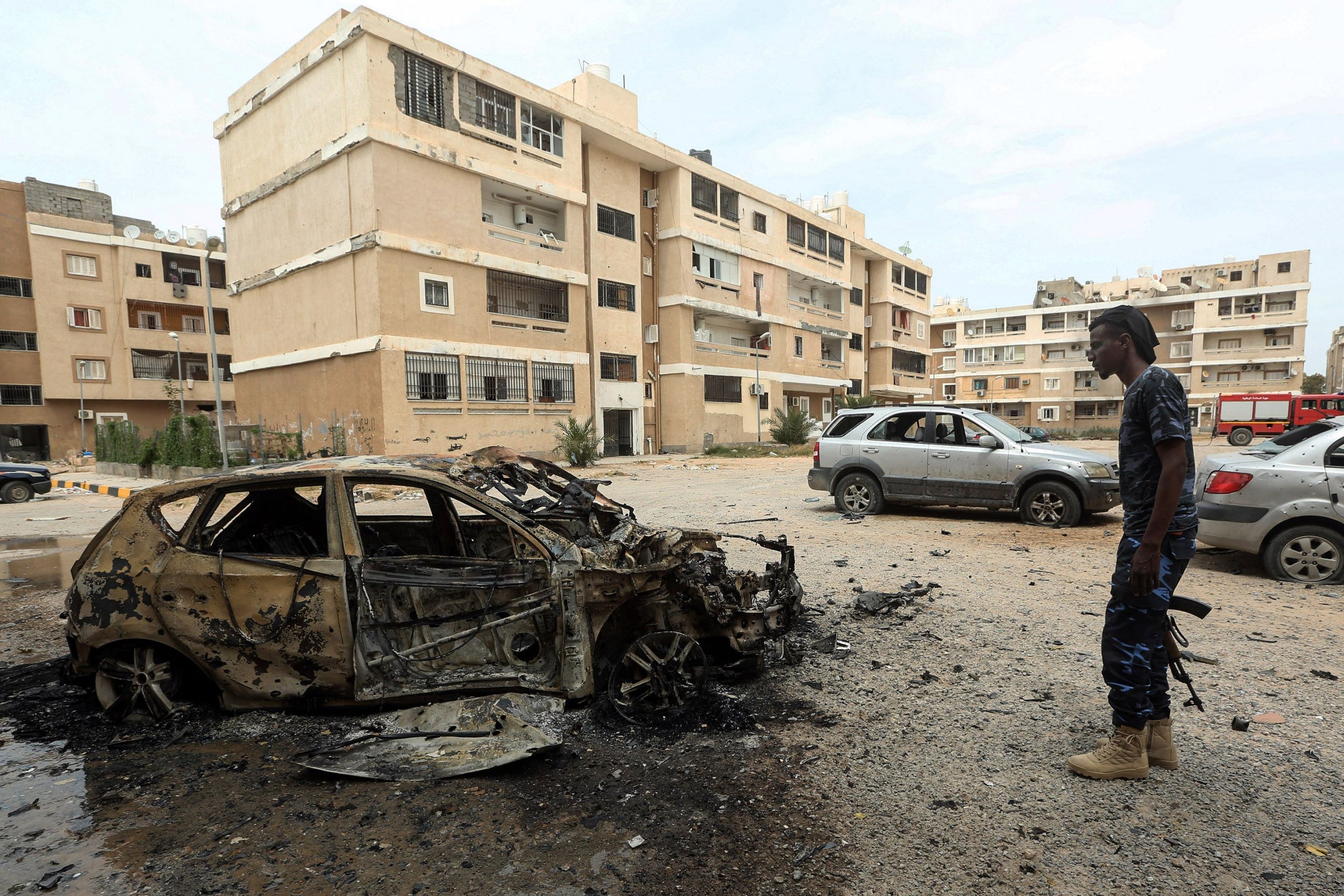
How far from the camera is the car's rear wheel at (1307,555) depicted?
6.04 m

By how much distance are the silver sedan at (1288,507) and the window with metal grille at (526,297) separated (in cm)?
2152

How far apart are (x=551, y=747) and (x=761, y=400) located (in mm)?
33862

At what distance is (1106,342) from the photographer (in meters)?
3.09

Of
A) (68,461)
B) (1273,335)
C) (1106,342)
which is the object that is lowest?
(68,461)

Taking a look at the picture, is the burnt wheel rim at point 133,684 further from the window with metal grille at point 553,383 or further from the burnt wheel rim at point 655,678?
the window with metal grille at point 553,383

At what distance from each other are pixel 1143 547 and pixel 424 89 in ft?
80.0

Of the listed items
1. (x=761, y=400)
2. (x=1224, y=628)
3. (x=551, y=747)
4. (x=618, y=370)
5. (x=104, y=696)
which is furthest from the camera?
(x=761, y=400)

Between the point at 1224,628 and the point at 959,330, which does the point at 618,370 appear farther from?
the point at 959,330

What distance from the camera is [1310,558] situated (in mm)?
6129

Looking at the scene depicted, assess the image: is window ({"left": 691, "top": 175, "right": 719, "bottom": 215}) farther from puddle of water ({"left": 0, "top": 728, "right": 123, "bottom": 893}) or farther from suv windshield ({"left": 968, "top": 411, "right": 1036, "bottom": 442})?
puddle of water ({"left": 0, "top": 728, "right": 123, "bottom": 893})

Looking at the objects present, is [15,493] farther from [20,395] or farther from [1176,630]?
[20,395]

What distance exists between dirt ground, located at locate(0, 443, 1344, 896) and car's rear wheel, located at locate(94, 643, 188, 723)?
0.51 ft

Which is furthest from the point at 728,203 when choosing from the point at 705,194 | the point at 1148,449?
the point at 1148,449

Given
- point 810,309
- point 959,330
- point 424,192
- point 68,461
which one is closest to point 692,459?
point 424,192
